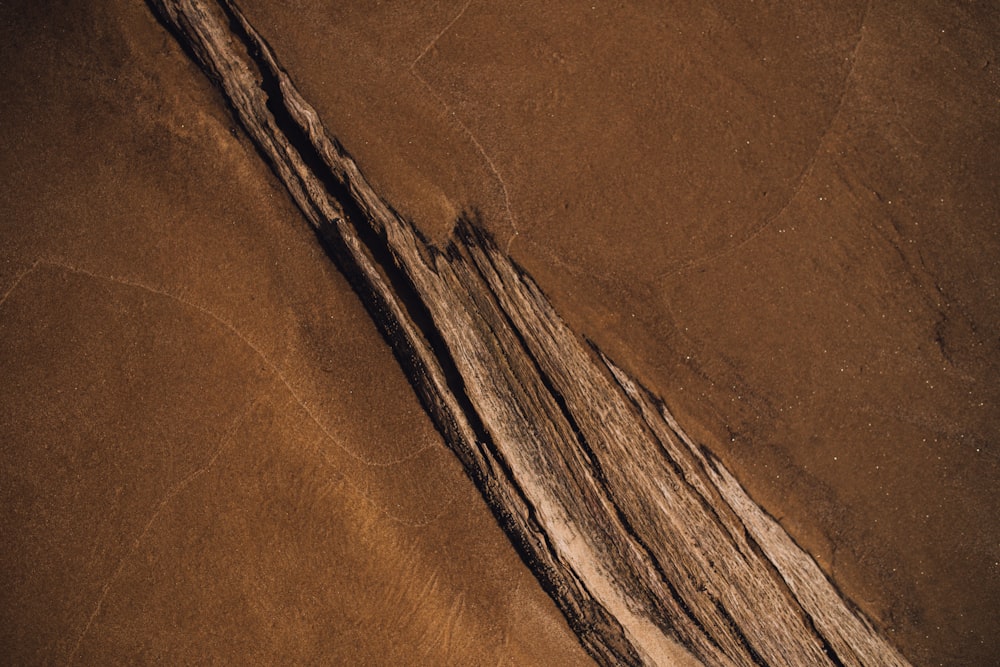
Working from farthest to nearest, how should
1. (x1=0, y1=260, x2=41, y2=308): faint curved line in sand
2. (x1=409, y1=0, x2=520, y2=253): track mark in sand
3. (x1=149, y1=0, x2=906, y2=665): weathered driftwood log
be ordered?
(x1=409, y1=0, x2=520, y2=253): track mark in sand
(x1=0, y1=260, x2=41, y2=308): faint curved line in sand
(x1=149, y1=0, x2=906, y2=665): weathered driftwood log

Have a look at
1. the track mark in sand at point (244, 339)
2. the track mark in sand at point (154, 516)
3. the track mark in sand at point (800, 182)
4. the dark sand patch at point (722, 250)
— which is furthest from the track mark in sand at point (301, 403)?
the track mark in sand at point (800, 182)

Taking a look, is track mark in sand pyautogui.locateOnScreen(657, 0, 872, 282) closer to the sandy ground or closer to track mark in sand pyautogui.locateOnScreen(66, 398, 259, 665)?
the sandy ground

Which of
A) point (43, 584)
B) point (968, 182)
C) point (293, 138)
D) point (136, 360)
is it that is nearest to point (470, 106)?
point (293, 138)

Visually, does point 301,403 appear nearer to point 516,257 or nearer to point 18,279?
point 516,257

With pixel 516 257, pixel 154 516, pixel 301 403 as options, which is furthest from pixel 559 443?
pixel 154 516

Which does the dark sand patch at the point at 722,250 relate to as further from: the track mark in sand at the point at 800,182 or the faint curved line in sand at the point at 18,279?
the faint curved line in sand at the point at 18,279

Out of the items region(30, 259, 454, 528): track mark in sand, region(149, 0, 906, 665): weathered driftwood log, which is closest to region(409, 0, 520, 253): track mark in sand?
region(149, 0, 906, 665): weathered driftwood log
